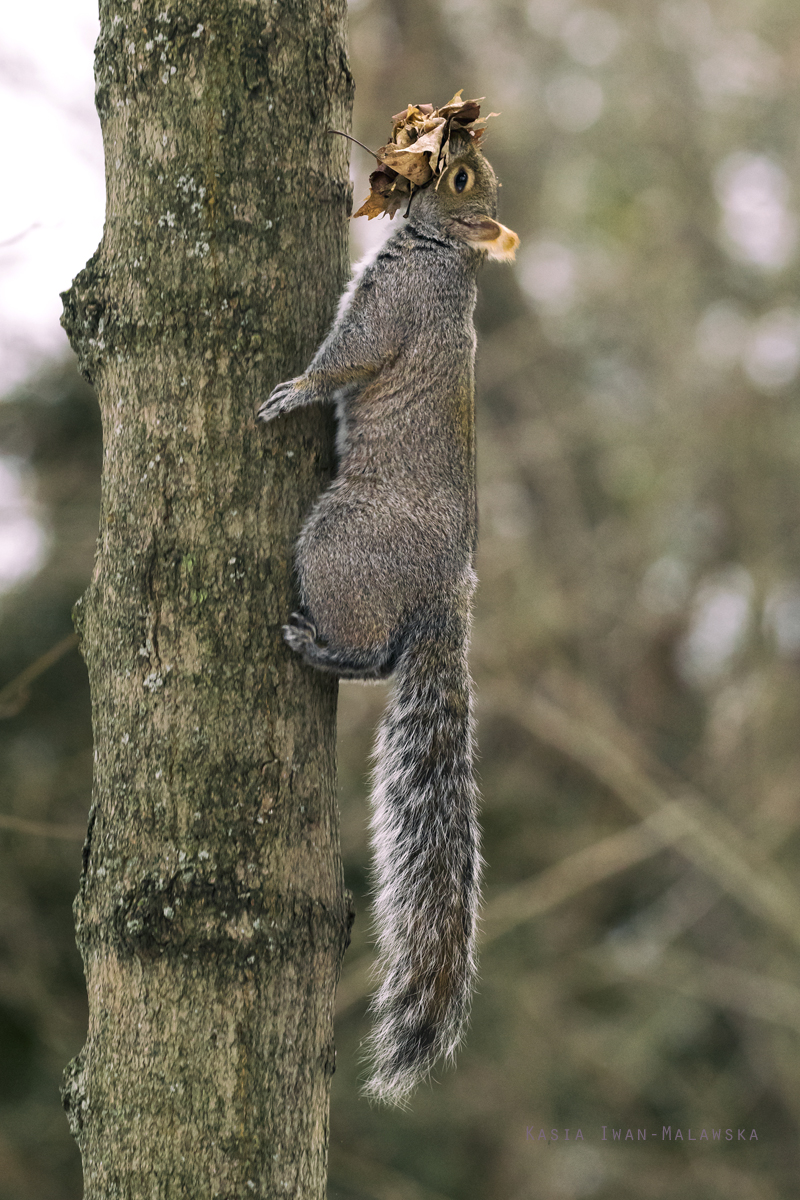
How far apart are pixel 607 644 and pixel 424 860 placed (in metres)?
6.26

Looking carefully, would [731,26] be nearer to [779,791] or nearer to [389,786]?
[779,791]

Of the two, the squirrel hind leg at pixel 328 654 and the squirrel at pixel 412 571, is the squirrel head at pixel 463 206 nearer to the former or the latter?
the squirrel at pixel 412 571

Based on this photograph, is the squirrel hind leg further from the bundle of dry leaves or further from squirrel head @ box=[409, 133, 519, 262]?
squirrel head @ box=[409, 133, 519, 262]

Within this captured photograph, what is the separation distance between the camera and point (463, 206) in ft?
8.84

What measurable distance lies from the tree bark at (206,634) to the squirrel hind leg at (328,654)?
0.10 ft

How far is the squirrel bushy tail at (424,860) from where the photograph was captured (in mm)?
2100

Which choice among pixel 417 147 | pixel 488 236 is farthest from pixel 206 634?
pixel 488 236

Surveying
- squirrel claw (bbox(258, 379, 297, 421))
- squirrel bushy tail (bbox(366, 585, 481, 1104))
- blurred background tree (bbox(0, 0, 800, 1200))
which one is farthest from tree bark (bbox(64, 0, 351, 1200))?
blurred background tree (bbox(0, 0, 800, 1200))

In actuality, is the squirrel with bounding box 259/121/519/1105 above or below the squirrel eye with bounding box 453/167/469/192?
below

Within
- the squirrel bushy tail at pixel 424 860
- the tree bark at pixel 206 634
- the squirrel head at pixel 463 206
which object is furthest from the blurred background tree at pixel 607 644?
the tree bark at pixel 206 634

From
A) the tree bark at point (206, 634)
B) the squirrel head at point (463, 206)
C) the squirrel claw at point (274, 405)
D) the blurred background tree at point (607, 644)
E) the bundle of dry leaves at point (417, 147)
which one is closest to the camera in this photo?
the tree bark at point (206, 634)

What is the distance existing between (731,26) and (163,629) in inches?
297

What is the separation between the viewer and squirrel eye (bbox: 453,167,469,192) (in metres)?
2.66

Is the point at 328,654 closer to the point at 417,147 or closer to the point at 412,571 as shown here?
the point at 412,571
